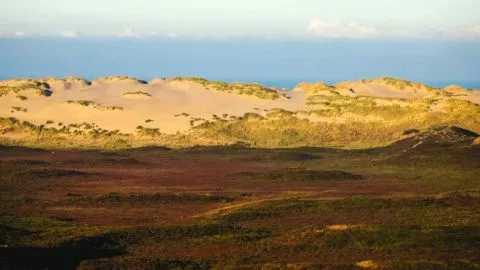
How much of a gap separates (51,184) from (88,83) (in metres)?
95.1

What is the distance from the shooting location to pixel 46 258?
43.1 meters

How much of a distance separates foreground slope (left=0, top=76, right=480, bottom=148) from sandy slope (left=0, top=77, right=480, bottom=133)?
0.17m

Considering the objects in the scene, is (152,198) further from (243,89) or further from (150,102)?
(243,89)

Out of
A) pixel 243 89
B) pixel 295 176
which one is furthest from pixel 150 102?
pixel 295 176

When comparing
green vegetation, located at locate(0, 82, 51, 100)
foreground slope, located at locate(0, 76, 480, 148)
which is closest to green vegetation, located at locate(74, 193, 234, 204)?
foreground slope, located at locate(0, 76, 480, 148)

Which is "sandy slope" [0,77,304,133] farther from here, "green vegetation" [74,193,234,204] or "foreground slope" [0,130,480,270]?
"green vegetation" [74,193,234,204]

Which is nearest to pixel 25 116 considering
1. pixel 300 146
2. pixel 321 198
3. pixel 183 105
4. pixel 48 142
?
pixel 48 142

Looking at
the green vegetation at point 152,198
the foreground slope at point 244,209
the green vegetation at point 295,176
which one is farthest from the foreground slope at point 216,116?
the green vegetation at point 152,198

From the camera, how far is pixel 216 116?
132 m

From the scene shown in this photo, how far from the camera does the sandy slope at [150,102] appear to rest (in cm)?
13200

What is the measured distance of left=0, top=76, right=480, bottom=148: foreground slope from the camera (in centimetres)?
12031

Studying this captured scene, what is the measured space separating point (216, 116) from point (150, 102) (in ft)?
53.8

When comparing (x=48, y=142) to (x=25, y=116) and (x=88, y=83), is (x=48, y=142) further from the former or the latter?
(x=88, y=83)

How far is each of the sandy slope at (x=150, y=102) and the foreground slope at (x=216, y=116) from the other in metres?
0.17
